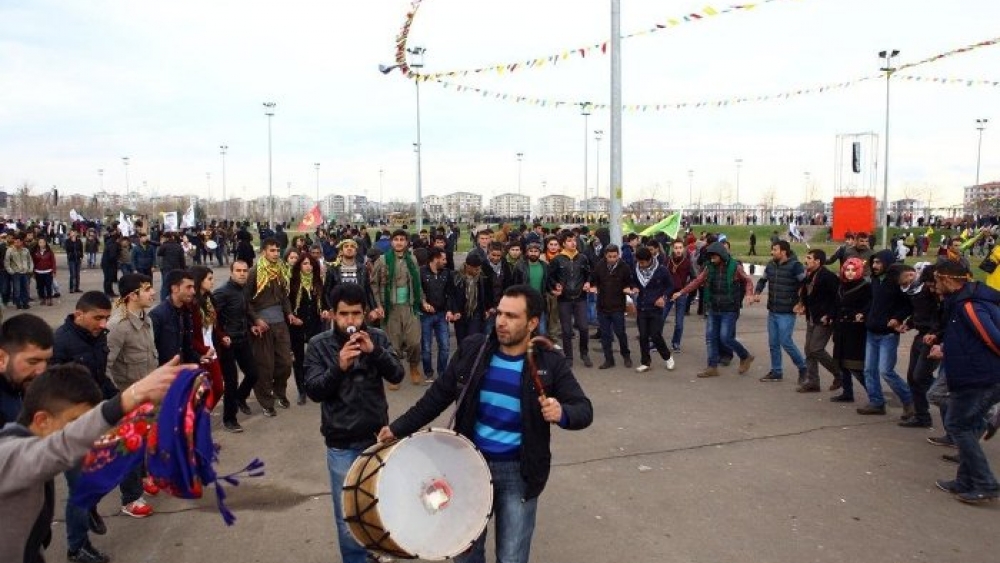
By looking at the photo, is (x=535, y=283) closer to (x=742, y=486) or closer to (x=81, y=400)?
(x=742, y=486)

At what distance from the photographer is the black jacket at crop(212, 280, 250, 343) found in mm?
7379

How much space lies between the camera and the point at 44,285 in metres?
17.4

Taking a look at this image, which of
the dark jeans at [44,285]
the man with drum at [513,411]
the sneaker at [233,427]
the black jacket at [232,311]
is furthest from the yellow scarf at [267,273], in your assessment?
the dark jeans at [44,285]

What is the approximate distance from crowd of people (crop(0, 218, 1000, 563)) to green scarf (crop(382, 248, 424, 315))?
0.07ft

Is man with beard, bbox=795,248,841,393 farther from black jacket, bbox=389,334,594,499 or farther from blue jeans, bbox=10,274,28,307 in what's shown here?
blue jeans, bbox=10,274,28,307

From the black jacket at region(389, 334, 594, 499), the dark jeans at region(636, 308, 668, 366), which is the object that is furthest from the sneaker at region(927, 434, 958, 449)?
the black jacket at region(389, 334, 594, 499)

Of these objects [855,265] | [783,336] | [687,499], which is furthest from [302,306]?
[855,265]

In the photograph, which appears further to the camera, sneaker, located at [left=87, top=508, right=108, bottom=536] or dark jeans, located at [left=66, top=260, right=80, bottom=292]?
dark jeans, located at [left=66, top=260, right=80, bottom=292]

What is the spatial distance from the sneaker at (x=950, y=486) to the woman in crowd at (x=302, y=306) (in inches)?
244

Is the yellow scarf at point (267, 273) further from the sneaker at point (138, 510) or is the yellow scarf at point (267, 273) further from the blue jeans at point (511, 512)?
the blue jeans at point (511, 512)

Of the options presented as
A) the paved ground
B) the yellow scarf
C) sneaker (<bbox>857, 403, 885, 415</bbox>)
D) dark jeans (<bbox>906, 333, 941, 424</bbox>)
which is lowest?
the paved ground

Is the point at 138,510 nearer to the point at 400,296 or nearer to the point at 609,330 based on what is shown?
the point at 400,296

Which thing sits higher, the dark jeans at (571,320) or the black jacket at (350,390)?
the black jacket at (350,390)

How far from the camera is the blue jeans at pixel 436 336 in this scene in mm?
9750
